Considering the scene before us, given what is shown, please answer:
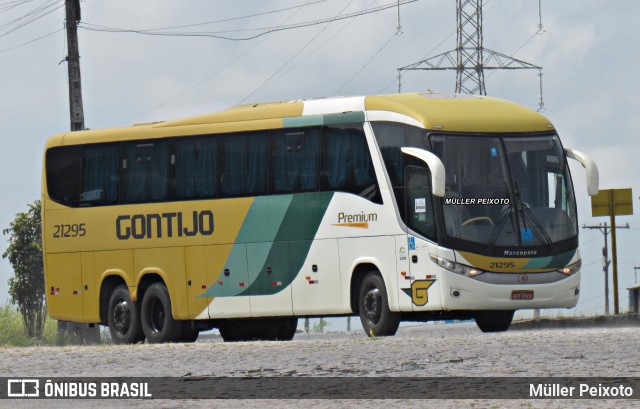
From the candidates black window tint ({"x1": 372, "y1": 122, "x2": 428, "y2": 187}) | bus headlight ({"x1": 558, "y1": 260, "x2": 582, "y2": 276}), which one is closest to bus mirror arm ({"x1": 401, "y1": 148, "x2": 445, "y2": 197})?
black window tint ({"x1": 372, "y1": 122, "x2": 428, "y2": 187})

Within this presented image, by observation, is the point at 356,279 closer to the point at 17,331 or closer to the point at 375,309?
the point at 375,309

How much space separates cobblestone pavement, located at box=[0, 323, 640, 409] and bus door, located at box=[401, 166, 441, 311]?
2.81m

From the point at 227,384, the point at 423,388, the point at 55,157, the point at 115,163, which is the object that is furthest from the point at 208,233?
the point at 423,388

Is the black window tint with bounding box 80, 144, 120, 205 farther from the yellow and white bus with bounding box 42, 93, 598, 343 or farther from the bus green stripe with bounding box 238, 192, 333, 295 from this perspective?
the bus green stripe with bounding box 238, 192, 333, 295

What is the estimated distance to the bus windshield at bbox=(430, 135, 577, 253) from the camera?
916 inches

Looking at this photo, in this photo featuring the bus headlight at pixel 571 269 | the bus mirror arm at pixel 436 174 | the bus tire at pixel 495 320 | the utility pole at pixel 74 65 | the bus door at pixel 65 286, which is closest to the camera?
the bus mirror arm at pixel 436 174

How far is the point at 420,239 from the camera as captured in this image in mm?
Result: 23312

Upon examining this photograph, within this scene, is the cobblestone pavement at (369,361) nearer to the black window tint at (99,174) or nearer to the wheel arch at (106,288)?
the wheel arch at (106,288)

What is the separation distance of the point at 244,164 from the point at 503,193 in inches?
187

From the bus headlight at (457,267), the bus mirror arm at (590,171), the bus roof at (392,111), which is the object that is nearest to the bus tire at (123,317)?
the bus roof at (392,111)

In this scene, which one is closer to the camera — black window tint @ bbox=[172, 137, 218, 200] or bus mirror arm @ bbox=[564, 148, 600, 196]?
bus mirror arm @ bbox=[564, 148, 600, 196]

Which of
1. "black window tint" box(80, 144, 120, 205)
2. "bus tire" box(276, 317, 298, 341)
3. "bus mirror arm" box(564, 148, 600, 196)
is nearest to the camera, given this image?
"bus mirror arm" box(564, 148, 600, 196)

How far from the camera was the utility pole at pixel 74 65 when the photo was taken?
1396 inches

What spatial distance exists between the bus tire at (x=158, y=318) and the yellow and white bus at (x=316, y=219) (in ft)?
0.08
